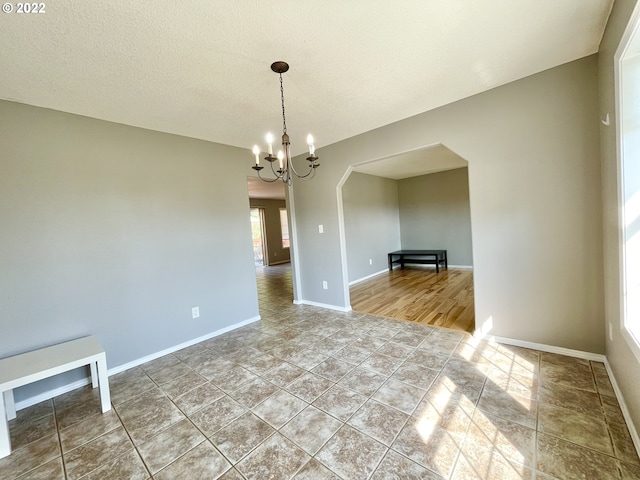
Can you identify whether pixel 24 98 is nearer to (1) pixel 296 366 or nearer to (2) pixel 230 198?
(2) pixel 230 198

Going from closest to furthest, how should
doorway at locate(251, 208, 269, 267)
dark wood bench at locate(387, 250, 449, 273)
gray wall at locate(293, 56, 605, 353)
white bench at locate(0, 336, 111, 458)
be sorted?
white bench at locate(0, 336, 111, 458)
gray wall at locate(293, 56, 605, 353)
dark wood bench at locate(387, 250, 449, 273)
doorway at locate(251, 208, 269, 267)

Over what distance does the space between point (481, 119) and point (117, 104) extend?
3326 millimetres

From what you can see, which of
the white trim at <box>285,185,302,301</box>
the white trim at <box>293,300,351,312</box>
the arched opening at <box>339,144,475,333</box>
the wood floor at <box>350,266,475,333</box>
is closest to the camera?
the wood floor at <box>350,266,475,333</box>

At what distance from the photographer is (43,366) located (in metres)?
1.77

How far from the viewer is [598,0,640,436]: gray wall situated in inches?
54.7

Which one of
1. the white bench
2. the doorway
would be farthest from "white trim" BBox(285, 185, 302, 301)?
the doorway

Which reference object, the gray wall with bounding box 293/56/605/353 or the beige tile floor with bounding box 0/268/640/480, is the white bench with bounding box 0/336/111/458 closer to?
the beige tile floor with bounding box 0/268/640/480

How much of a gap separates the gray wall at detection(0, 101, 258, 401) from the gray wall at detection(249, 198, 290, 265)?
5.54 m

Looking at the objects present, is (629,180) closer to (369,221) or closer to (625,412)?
(625,412)

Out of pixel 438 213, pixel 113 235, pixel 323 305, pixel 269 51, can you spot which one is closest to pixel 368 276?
pixel 323 305

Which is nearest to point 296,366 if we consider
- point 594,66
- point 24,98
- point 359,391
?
point 359,391

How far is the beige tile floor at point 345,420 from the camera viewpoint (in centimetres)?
132

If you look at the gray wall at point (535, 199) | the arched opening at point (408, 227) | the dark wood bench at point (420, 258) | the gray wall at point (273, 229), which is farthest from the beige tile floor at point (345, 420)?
the gray wall at point (273, 229)

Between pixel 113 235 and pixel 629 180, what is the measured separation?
3.98 m
